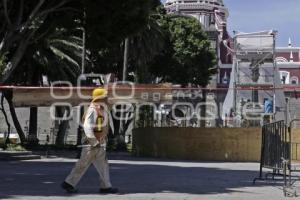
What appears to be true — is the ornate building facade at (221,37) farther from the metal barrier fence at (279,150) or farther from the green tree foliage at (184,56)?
the metal barrier fence at (279,150)

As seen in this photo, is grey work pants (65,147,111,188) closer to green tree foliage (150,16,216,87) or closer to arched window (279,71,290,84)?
green tree foliage (150,16,216,87)

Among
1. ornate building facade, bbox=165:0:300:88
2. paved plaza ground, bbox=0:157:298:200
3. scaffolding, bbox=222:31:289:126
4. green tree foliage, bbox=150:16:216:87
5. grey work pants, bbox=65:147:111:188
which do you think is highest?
ornate building facade, bbox=165:0:300:88

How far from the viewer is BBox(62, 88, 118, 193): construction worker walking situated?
11.7 m

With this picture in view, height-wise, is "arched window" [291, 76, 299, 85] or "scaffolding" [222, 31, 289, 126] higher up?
"arched window" [291, 76, 299, 85]

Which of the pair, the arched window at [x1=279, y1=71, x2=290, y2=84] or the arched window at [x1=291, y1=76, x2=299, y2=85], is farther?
the arched window at [x1=291, y1=76, x2=299, y2=85]

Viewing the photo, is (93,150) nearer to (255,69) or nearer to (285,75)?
(255,69)

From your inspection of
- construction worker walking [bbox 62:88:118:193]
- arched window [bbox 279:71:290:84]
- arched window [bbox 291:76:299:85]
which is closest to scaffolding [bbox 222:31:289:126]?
construction worker walking [bbox 62:88:118:193]

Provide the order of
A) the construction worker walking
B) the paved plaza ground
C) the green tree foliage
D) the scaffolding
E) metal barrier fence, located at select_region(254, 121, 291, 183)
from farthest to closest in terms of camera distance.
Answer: the green tree foliage, the scaffolding, metal barrier fence, located at select_region(254, 121, 291, 183), the construction worker walking, the paved plaza ground

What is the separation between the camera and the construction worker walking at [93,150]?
11.7 metres

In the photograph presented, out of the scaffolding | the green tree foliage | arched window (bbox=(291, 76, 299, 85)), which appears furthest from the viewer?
arched window (bbox=(291, 76, 299, 85))

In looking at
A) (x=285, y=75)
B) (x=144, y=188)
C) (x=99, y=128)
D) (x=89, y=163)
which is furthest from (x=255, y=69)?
(x=285, y=75)

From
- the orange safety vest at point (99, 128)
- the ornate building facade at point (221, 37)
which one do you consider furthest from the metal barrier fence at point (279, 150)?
the ornate building facade at point (221, 37)

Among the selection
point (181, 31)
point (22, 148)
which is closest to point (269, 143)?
point (22, 148)

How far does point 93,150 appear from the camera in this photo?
38.2ft
